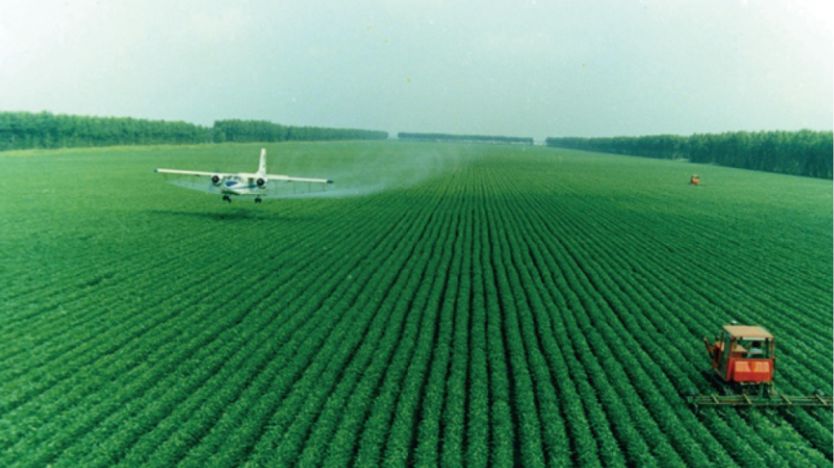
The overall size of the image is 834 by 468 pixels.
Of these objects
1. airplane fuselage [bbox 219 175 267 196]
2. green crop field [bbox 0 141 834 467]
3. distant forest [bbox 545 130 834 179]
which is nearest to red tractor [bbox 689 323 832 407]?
green crop field [bbox 0 141 834 467]

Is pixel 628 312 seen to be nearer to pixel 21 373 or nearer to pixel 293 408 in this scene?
pixel 293 408

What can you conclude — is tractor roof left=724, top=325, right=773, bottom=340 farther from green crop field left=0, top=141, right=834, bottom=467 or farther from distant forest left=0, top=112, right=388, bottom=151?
distant forest left=0, top=112, right=388, bottom=151

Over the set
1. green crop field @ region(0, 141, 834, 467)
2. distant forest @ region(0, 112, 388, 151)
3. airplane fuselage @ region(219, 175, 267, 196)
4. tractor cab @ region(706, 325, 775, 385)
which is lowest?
green crop field @ region(0, 141, 834, 467)

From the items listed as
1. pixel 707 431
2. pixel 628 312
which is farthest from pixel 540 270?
pixel 707 431

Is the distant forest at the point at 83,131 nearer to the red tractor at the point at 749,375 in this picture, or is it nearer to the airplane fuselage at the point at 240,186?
the airplane fuselage at the point at 240,186

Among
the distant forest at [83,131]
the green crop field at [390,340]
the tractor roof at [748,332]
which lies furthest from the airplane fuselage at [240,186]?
the distant forest at [83,131]

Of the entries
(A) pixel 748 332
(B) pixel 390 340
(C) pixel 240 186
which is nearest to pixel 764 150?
(C) pixel 240 186

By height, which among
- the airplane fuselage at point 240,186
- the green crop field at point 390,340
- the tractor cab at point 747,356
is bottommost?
the green crop field at point 390,340

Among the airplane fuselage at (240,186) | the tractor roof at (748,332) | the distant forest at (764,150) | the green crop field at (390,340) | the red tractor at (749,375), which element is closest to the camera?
the green crop field at (390,340)
